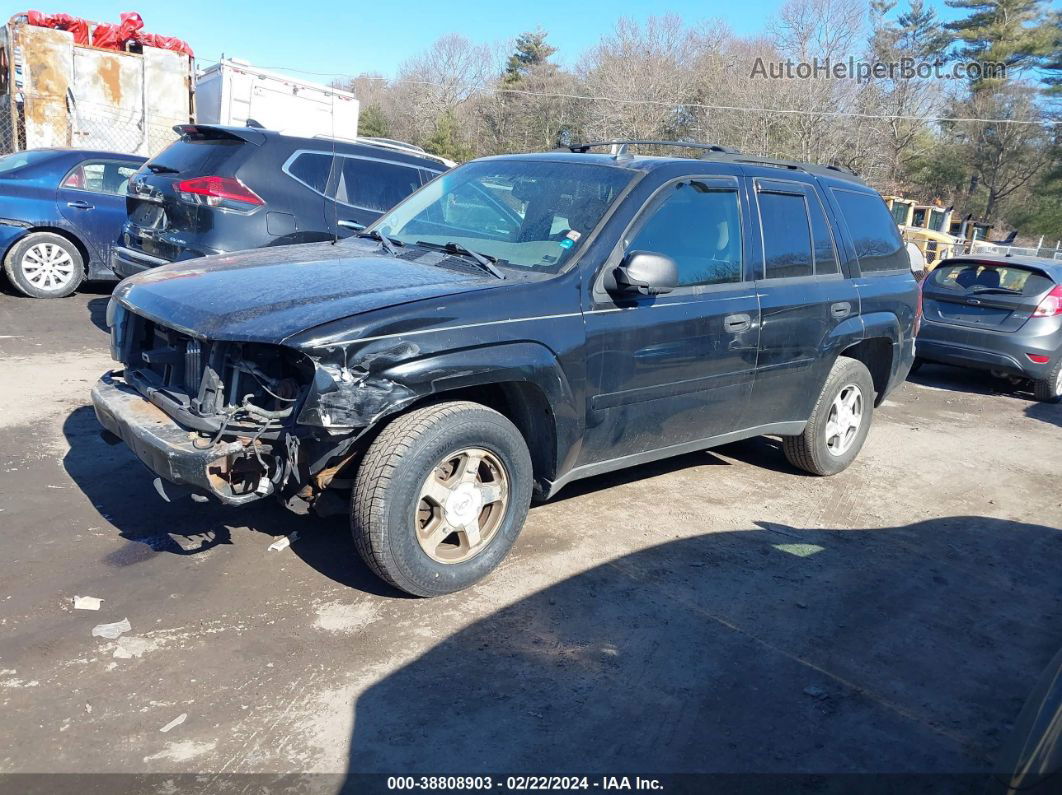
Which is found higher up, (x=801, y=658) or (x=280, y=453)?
(x=280, y=453)

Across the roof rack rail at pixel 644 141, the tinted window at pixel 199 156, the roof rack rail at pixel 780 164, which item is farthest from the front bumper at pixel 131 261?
the roof rack rail at pixel 780 164

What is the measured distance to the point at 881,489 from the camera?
19.5 feet

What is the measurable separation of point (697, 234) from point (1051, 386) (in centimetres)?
663

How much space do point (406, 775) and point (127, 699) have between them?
1.05 meters

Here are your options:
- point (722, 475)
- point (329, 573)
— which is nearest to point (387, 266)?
point (329, 573)

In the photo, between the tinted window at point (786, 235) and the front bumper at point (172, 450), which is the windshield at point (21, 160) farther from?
the tinted window at point (786, 235)

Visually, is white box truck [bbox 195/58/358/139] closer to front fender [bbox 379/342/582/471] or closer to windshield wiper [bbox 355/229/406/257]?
windshield wiper [bbox 355/229/406/257]

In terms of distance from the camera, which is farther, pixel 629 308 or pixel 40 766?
pixel 629 308

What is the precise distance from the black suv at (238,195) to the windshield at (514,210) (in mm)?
1956

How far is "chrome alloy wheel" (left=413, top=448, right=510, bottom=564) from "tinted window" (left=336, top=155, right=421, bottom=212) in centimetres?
471

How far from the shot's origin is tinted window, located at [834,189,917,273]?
226 inches

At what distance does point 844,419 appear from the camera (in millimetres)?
5953

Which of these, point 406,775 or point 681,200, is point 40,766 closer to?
point 406,775

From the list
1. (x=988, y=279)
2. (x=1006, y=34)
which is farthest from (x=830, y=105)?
(x=988, y=279)
